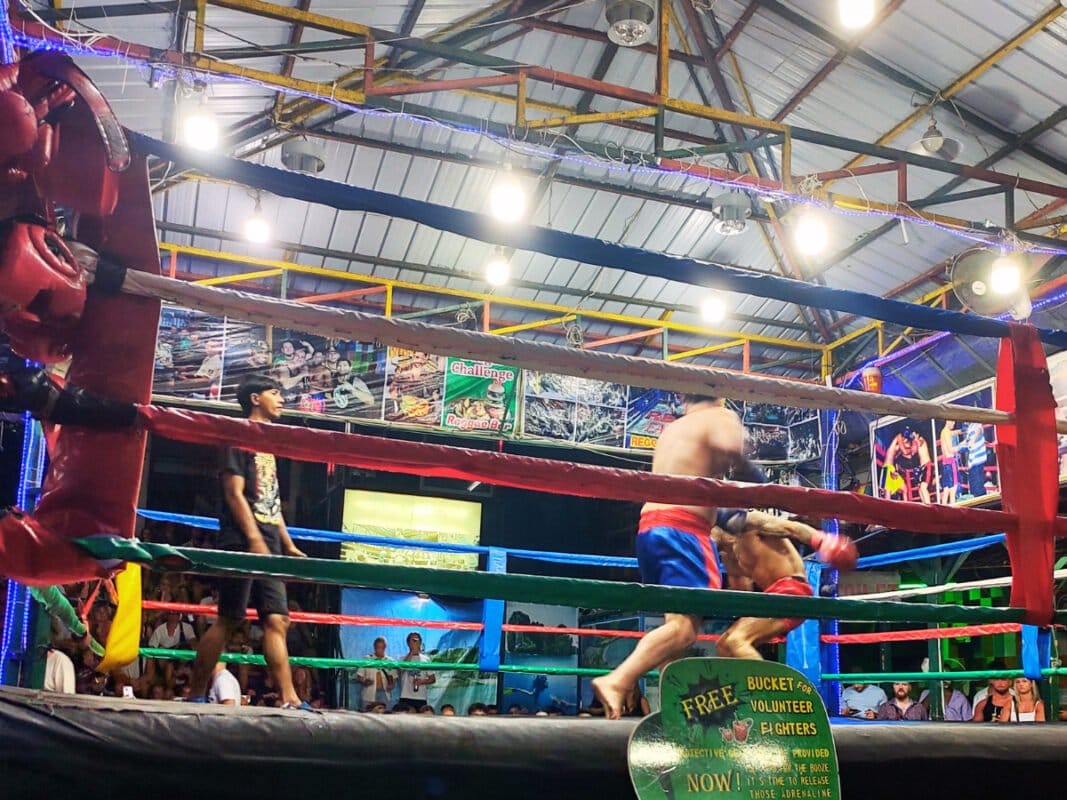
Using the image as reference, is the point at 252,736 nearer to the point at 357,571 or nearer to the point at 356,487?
the point at 357,571

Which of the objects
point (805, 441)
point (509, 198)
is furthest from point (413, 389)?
point (805, 441)

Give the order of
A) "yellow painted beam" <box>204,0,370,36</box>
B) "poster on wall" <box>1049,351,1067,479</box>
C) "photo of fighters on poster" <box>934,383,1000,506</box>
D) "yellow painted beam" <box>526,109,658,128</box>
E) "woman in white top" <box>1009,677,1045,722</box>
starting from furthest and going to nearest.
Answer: "photo of fighters on poster" <box>934,383,1000,506</box> < "poster on wall" <box>1049,351,1067,479</box> < "yellow painted beam" <box>526,109,658,128</box> < "yellow painted beam" <box>204,0,370,36</box> < "woman in white top" <box>1009,677,1045,722</box>

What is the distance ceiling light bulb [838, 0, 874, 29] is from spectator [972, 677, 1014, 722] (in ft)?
13.0

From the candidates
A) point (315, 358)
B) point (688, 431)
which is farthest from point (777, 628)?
point (315, 358)

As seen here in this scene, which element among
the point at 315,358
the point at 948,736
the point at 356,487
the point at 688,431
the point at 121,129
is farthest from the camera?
the point at 356,487

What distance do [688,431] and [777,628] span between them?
607 millimetres

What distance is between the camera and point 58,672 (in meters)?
3.47

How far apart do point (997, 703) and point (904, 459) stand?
8.27 feet

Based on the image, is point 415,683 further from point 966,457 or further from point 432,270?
point 966,457

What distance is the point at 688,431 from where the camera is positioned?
2514 mm

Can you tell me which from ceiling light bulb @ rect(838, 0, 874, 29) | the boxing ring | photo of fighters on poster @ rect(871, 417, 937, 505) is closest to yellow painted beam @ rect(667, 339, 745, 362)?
photo of fighters on poster @ rect(871, 417, 937, 505)

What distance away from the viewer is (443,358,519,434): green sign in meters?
7.84

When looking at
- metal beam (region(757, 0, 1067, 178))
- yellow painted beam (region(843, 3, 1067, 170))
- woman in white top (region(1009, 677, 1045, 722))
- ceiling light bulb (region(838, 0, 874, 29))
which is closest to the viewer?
ceiling light bulb (region(838, 0, 874, 29))

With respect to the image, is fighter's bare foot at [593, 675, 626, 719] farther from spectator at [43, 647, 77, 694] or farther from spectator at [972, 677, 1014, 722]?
spectator at [972, 677, 1014, 722]
